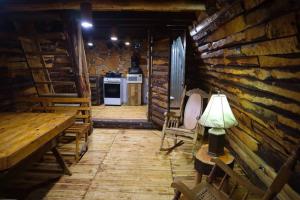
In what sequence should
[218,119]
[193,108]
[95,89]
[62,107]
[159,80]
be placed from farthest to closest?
1. [95,89]
2. [159,80]
3. [62,107]
4. [193,108]
5. [218,119]

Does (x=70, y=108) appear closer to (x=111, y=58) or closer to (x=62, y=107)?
(x=62, y=107)

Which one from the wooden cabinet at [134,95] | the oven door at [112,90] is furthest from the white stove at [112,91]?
the wooden cabinet at [134,95]

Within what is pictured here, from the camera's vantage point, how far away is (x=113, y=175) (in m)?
2.87

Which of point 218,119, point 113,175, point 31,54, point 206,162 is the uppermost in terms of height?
point 31,54

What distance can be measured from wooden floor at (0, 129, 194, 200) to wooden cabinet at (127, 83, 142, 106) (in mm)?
3303

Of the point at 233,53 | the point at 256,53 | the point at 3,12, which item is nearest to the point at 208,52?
the point at 233,53

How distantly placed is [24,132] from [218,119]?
187cm

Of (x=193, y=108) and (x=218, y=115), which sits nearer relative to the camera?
(x=218, y=115)

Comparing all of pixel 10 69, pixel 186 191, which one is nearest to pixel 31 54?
pixel 10 69

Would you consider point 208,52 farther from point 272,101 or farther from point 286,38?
point 286,38

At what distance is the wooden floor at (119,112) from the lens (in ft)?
18.2

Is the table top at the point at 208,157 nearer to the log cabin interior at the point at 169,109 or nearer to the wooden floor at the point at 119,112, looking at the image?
the log cabin interior at the point at 169,109

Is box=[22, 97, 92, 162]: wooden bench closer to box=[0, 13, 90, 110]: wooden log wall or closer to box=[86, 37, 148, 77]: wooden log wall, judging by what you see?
box=[0, 13, 90, 110]: wooden log wall

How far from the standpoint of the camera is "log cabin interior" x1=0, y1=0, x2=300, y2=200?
67.6 inches
